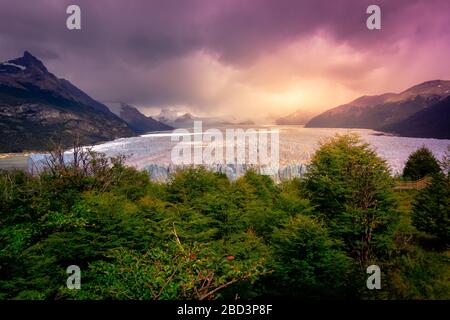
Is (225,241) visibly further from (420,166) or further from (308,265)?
(420,166)

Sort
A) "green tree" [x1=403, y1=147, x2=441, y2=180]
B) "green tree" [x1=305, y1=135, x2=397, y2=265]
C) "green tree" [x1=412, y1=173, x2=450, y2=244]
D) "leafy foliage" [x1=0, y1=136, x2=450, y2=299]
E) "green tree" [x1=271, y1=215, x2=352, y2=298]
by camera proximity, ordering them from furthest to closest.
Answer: "green tree" [x1=403, y1=147, x2=441, y2=180]
"green tree" [x1=412, y1=173, x2=450, y2=244]
"green tree" [x1=305, y1=135, x2=397, y2=265]
"green tree" [x1=271, y1=215, x2=352, y2=298]
"leafy foliage" [x1=0, y1=136, x2=450, y2=299]

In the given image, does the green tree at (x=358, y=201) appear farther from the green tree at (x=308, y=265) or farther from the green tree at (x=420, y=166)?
the green tree at (x=420, y=166)

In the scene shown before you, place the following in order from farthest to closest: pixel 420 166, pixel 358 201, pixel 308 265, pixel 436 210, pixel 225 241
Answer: pixel 420 166
pixel 436 210
pixel 358 201
pixel 225 241
pixel 308 265

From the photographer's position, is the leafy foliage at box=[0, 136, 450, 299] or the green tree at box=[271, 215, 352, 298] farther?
the green tree at box=[271, 215, 352, 298]

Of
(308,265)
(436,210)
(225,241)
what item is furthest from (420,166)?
(308,265)

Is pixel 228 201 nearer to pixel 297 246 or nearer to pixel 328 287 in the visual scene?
pixel 297 246

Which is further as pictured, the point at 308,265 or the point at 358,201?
the point at 358,201

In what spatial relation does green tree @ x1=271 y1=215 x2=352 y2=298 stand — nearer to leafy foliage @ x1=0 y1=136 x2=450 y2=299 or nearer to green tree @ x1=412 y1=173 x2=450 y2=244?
leafy foliage @ x1=0 y1=136 x2=450 y2=299

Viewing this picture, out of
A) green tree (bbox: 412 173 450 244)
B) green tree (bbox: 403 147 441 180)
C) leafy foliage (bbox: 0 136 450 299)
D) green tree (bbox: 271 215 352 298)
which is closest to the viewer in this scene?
leafy foliage (bbox: 0 136 450 299)

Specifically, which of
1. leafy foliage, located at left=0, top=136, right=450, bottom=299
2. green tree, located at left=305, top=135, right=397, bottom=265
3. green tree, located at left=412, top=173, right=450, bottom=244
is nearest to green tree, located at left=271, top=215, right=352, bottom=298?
leafy foliage, located at left=0, top=136, right=450, bottom=299

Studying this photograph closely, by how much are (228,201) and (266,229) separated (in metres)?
5.11

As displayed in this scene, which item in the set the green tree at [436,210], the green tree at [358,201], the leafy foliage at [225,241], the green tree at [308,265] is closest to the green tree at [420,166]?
the green tree at [436,210]
